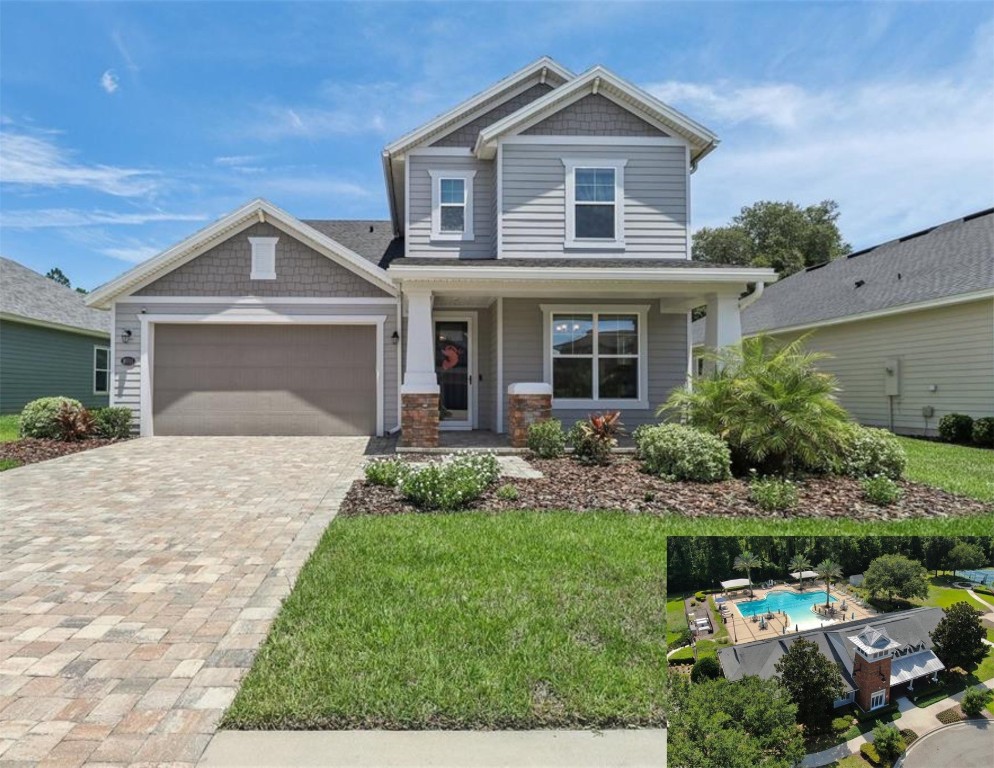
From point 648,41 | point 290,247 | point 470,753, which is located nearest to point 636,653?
point 470,753

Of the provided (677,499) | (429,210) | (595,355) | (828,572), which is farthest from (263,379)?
(828,572)

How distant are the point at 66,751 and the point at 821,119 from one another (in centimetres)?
1291

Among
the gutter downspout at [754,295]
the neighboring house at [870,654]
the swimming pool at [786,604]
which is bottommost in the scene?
the neighboring house at [870,654]

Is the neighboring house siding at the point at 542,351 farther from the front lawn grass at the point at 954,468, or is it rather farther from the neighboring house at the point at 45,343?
the neighboring house at the point at 45,343

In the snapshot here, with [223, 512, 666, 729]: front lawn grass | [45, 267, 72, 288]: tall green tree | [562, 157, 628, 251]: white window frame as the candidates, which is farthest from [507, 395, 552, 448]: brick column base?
[45, 267, 72, 288]: tall green tree

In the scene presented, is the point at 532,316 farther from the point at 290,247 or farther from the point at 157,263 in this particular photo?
the point at 157,263

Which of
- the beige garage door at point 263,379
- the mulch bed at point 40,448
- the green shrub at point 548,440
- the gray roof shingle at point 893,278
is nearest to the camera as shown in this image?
the green shrub at point 548,440

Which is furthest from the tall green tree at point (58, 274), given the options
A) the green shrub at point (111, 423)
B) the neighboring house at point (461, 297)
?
the green shrub at point (111, 423)

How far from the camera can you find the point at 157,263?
12.9 m

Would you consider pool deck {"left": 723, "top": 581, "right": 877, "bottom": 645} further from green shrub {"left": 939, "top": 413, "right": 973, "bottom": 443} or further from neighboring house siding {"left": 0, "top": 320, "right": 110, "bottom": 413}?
neighboring house siding {"left": 0, "top": 320, "right": 110, "bottom": 413}

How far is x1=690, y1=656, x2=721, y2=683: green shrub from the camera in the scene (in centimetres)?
145

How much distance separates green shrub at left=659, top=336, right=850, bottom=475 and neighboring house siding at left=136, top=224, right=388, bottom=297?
751cm

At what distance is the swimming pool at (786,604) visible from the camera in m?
1.48

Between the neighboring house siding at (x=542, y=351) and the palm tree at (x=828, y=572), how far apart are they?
11.1m
